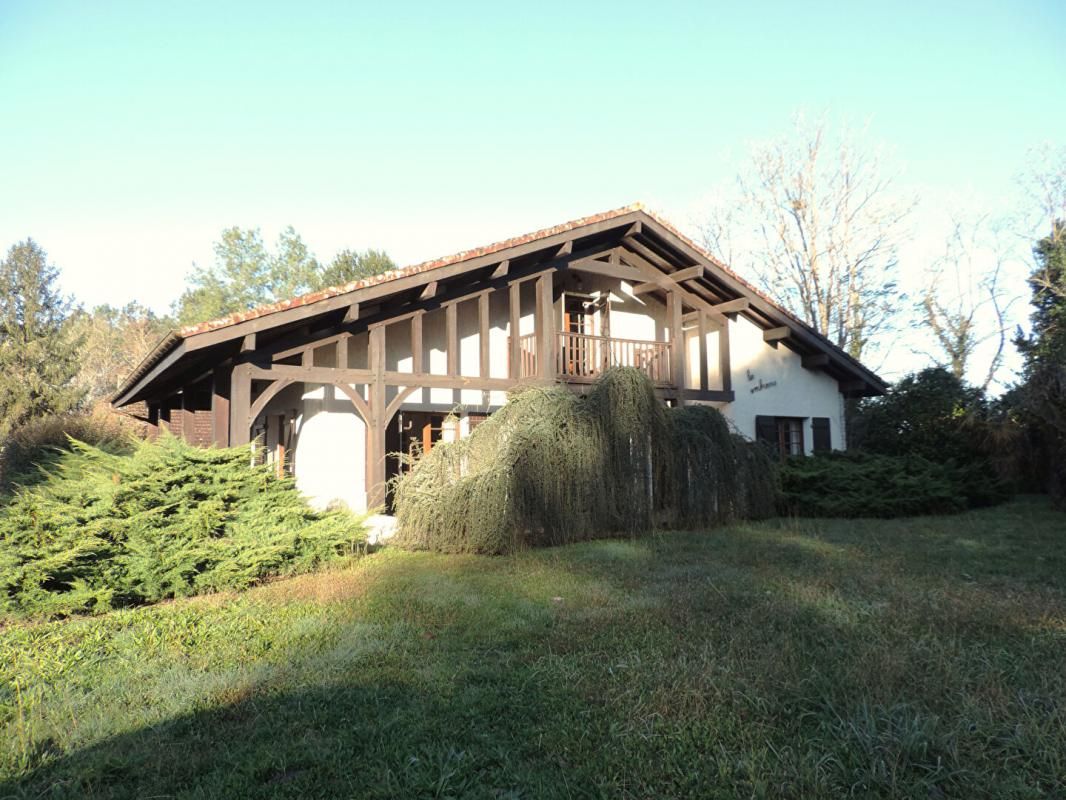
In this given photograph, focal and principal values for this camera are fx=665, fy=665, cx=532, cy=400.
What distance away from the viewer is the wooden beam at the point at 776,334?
15.1m

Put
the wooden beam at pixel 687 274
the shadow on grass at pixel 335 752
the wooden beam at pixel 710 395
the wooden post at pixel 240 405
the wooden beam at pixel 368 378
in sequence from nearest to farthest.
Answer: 1. the shadow on grass at pixel 335 752
2. the wooden post at pixel 240 405
3. the wooden beam at pixel 368 378
4. the wooden beam at pixel 687 274
5. the wooden beam at pixel 710 395

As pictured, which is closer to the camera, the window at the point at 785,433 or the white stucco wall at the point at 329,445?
the white stucco wall at the point at 329,445

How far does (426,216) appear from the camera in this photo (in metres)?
20.4

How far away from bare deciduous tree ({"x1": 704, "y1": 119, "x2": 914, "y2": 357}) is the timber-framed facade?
411 inches

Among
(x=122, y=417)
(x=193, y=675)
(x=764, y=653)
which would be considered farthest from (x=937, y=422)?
(x=122, y=417)

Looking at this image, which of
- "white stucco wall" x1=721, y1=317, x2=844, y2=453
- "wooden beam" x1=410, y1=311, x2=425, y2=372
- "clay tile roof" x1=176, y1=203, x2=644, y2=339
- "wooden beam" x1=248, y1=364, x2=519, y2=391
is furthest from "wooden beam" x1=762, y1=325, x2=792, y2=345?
"wooden beam" x1=410, y1=311, x2=425, y2=372

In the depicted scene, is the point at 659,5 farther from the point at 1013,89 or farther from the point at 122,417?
the point at 122,417

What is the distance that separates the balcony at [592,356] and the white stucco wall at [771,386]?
1969mm

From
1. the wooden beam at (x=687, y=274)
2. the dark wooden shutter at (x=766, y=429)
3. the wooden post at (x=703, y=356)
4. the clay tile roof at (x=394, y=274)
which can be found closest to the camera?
the clay tile roof at (x=394, y=274)

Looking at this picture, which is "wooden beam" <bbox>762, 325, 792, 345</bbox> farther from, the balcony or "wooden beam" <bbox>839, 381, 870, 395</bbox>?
the balcony

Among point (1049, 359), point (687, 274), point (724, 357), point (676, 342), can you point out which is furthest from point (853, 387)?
point (687, 274)

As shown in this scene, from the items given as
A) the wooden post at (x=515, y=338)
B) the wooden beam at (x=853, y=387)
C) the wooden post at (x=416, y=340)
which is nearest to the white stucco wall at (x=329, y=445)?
the wooden post at (x=416, y=340)

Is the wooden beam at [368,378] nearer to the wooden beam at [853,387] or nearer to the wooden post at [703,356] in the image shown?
the wooden post at [703,356]

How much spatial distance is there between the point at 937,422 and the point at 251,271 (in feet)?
126
